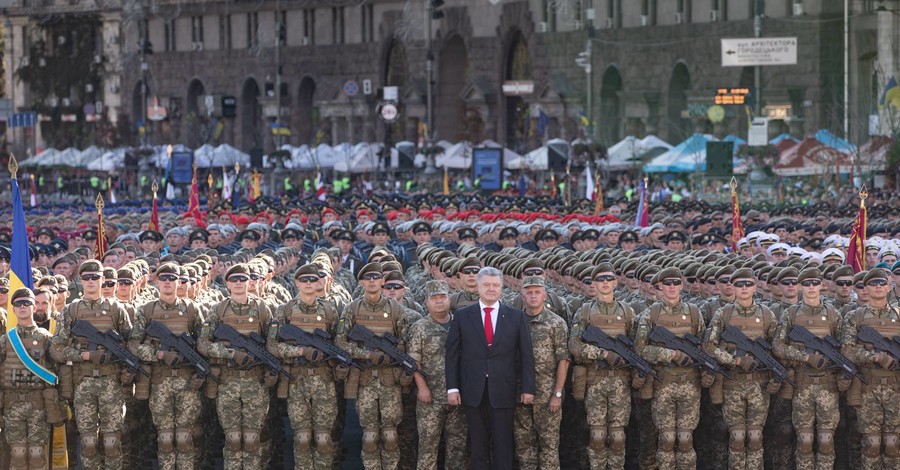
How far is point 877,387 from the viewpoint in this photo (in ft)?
51.9

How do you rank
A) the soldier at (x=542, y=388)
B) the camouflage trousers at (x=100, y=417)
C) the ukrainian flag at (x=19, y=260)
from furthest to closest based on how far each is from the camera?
the ukrainian flag at (x=19, y=260) < the camouflage trousers at (x=100, y=417) < the soldier at (x=542, y=388)

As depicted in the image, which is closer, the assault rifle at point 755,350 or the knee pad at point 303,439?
the assault rifle at point 755,350

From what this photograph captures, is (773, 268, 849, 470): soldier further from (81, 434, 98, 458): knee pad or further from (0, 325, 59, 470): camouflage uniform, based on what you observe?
(0, 325, 59, 470): camouflage uniform

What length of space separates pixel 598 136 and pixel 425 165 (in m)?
6.18

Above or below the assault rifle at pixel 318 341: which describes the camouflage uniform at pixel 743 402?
below

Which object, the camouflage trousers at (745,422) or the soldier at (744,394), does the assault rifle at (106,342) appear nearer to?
the soldier at (744,394)

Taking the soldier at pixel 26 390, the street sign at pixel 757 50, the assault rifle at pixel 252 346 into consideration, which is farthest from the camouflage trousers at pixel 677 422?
the street sign at pixel 757 50

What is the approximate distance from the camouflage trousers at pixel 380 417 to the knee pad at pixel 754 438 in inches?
111

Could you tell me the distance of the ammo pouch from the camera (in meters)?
15.9

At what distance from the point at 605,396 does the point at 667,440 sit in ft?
2.00

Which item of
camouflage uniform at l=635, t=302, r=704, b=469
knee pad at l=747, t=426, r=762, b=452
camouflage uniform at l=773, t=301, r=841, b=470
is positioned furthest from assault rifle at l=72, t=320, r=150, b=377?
camouflage uniform at l=773, t=301, r=841, b=470

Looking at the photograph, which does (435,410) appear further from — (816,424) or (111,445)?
(816,424)

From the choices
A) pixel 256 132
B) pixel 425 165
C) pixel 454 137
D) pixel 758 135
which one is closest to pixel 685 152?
pixel 758 135

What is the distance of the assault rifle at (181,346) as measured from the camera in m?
15.9
